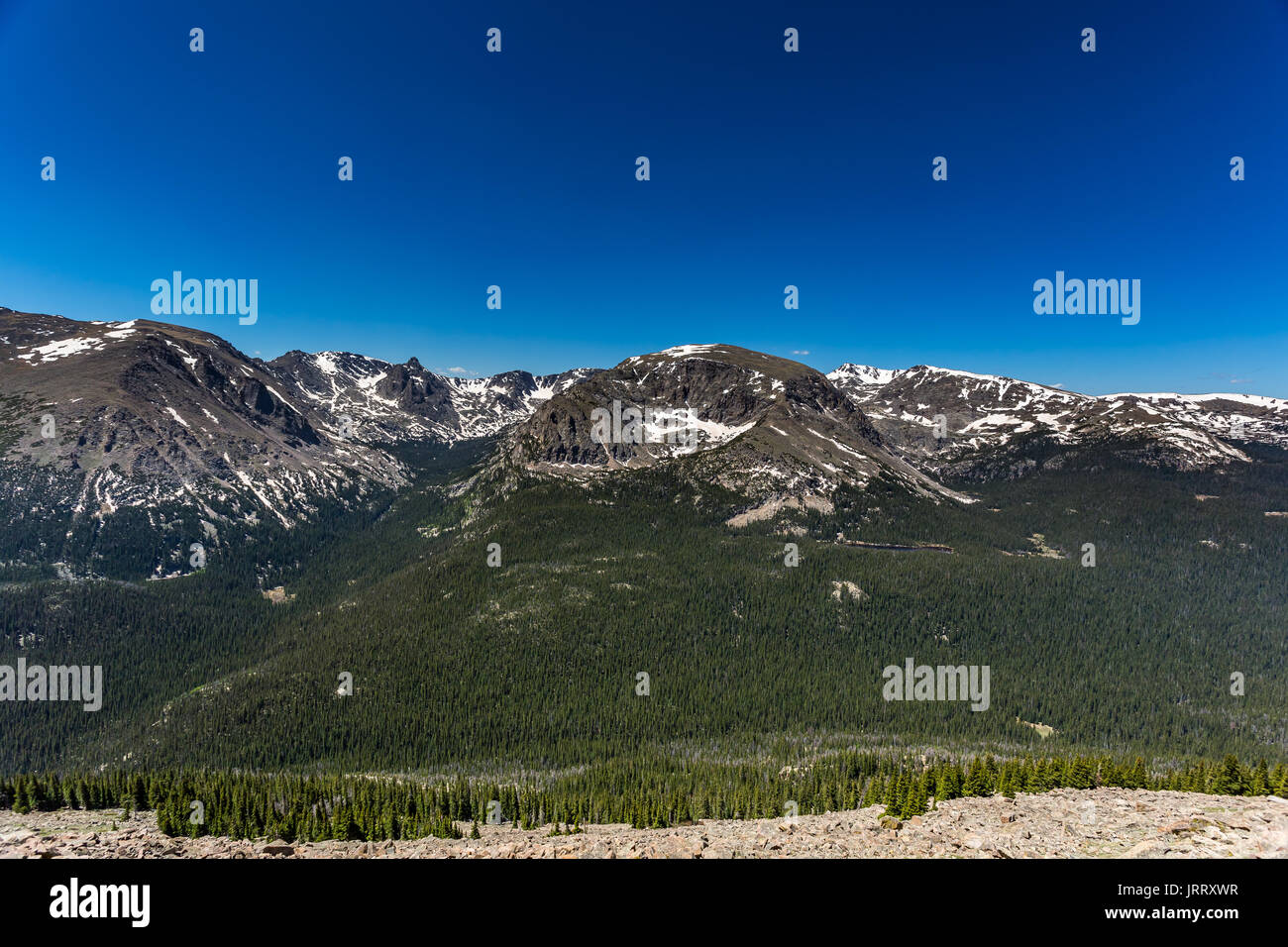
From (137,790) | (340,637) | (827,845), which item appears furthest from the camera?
(340,637)

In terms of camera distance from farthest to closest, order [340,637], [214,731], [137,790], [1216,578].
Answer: [1216,578] → [340,637] → [214,731] → [137,790]

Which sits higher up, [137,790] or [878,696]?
[137,790]

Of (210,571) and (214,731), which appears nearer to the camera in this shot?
(214,731)

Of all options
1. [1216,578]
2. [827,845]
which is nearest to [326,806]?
[827,845]

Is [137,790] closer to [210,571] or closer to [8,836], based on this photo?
[8,836]
